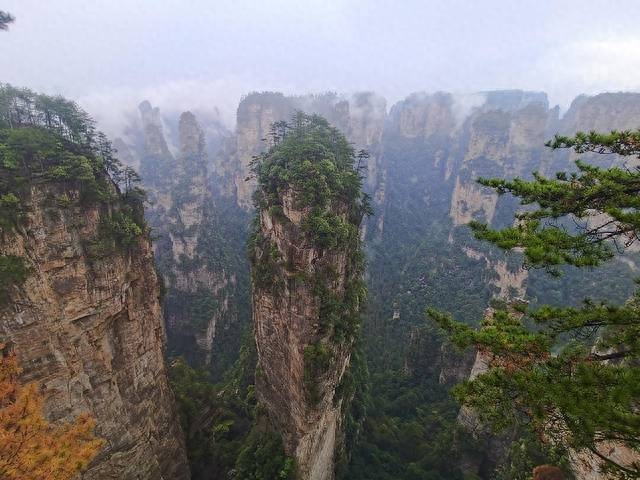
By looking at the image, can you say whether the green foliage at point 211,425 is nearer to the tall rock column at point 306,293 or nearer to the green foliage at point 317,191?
the tall rock column at point 306,293

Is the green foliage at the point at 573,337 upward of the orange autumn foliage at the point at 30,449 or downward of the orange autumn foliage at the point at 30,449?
upward

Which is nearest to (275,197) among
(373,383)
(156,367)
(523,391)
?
(156,367)

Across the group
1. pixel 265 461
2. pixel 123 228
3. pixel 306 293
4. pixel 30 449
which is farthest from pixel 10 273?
pixel 265 461

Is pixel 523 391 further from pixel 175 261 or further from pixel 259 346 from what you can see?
pixel 175 261

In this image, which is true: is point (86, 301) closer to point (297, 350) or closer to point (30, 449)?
point (30, 449)

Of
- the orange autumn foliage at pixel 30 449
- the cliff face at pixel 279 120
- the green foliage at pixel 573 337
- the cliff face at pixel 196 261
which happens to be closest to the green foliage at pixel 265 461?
the orange autumn foliage at pixel 30 449

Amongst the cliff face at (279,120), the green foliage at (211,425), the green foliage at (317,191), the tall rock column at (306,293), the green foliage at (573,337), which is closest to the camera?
the green foliage at (573,337)
